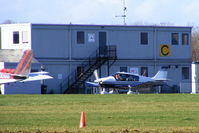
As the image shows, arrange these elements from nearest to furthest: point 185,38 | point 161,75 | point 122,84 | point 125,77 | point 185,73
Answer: point 125,77
point 122,84
point 161,75
point 185,38
point 185,73

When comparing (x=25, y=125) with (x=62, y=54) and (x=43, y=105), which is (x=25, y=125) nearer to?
(x=43, y=105)

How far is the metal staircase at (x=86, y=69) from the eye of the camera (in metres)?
64.0

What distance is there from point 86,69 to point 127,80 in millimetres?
5932

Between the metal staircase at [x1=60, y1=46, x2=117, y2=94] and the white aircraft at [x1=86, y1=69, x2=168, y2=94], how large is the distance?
6.42 feet

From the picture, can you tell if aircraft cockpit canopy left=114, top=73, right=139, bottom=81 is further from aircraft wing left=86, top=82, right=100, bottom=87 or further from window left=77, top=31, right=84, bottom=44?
window left=77, top=31, right=84, bottom=44

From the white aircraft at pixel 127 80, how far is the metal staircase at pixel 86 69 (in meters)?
1.96

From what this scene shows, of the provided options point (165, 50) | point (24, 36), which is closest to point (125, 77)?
point (165, 50)

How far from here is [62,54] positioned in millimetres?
64312

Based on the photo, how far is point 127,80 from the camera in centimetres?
6094

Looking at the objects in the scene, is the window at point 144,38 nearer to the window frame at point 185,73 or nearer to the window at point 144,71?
the window at point 144,71

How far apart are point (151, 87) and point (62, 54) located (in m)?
8.74

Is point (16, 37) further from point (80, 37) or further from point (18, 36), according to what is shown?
point (80, 37)

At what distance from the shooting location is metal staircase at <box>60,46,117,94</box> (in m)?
64.0

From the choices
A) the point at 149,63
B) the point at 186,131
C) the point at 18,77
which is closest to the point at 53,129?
the point at 186,131
